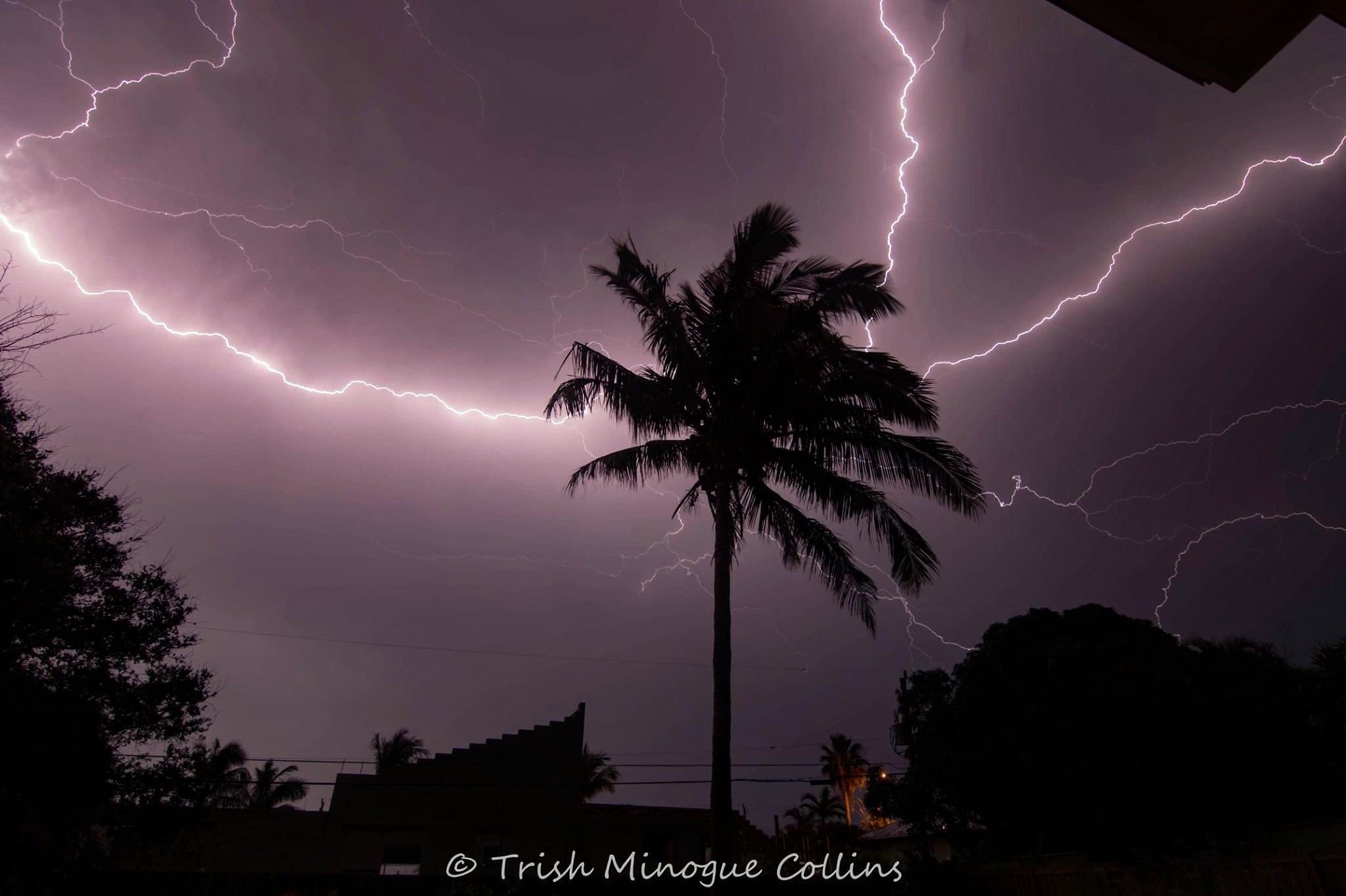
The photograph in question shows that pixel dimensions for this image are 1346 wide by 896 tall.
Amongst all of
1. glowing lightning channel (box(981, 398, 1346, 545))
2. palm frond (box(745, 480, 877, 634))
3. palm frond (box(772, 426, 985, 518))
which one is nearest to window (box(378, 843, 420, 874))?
palm frond (box(745, 480, 877, 634))

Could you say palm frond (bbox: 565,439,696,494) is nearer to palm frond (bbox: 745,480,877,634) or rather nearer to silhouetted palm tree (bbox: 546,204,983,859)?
silhouetted palm tree (bbox: 546,204,983,859)

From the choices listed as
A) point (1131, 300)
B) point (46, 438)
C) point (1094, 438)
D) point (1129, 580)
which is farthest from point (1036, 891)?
point (1129, 580)

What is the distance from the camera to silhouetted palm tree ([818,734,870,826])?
4156 centimetres

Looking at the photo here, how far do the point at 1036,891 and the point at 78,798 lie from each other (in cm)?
1219

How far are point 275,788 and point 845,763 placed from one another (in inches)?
1247

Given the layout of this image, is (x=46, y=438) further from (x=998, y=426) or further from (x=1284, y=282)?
(x=1284, y=282)

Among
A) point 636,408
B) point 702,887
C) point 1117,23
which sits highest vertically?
point 636,408

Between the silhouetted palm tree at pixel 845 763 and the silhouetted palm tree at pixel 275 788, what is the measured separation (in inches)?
1140

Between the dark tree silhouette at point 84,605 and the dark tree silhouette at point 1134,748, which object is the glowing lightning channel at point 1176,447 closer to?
the dark tree silhouette at point 1134,748

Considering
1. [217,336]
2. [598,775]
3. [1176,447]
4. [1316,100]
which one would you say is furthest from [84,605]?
[1176,447]

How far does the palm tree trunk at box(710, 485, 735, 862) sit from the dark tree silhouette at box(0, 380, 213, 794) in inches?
255

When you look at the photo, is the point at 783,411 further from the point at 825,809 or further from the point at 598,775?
the point at 825,809

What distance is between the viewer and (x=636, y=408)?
10.6 metres

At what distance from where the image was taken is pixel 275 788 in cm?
3591
